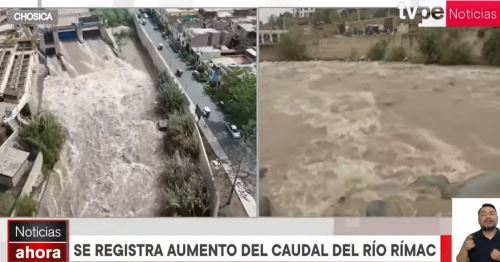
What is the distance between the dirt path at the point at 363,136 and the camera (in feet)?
10.3

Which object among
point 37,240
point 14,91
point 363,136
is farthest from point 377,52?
point 37,240

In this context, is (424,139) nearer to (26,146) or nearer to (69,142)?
(69,142)

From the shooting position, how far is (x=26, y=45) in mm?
3145

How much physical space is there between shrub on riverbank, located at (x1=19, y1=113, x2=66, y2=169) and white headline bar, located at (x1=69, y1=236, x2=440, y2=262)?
456 mm

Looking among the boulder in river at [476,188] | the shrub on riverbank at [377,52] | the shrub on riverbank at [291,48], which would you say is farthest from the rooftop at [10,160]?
the boulder in river at [476,188]

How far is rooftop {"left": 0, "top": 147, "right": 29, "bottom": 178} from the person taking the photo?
3074mm

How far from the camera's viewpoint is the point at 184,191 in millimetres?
3113

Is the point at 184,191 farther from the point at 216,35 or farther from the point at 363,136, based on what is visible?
the point at 363,136

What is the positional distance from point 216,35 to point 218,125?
500 mm

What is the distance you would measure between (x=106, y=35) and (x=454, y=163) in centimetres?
205

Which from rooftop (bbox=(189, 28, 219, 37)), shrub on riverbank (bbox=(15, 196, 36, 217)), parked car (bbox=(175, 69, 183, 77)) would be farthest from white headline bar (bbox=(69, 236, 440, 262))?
rooftop (bbox=(189, 28, 219, 37))

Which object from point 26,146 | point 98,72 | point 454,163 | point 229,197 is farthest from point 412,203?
point 26,146

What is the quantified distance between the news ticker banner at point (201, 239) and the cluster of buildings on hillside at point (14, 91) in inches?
13.1

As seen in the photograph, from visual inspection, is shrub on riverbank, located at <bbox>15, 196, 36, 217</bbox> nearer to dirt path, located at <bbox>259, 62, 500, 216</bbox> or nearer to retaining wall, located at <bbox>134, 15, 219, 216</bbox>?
retaining wall, located at <bbox>134, 15, 219, 216</bbox>
